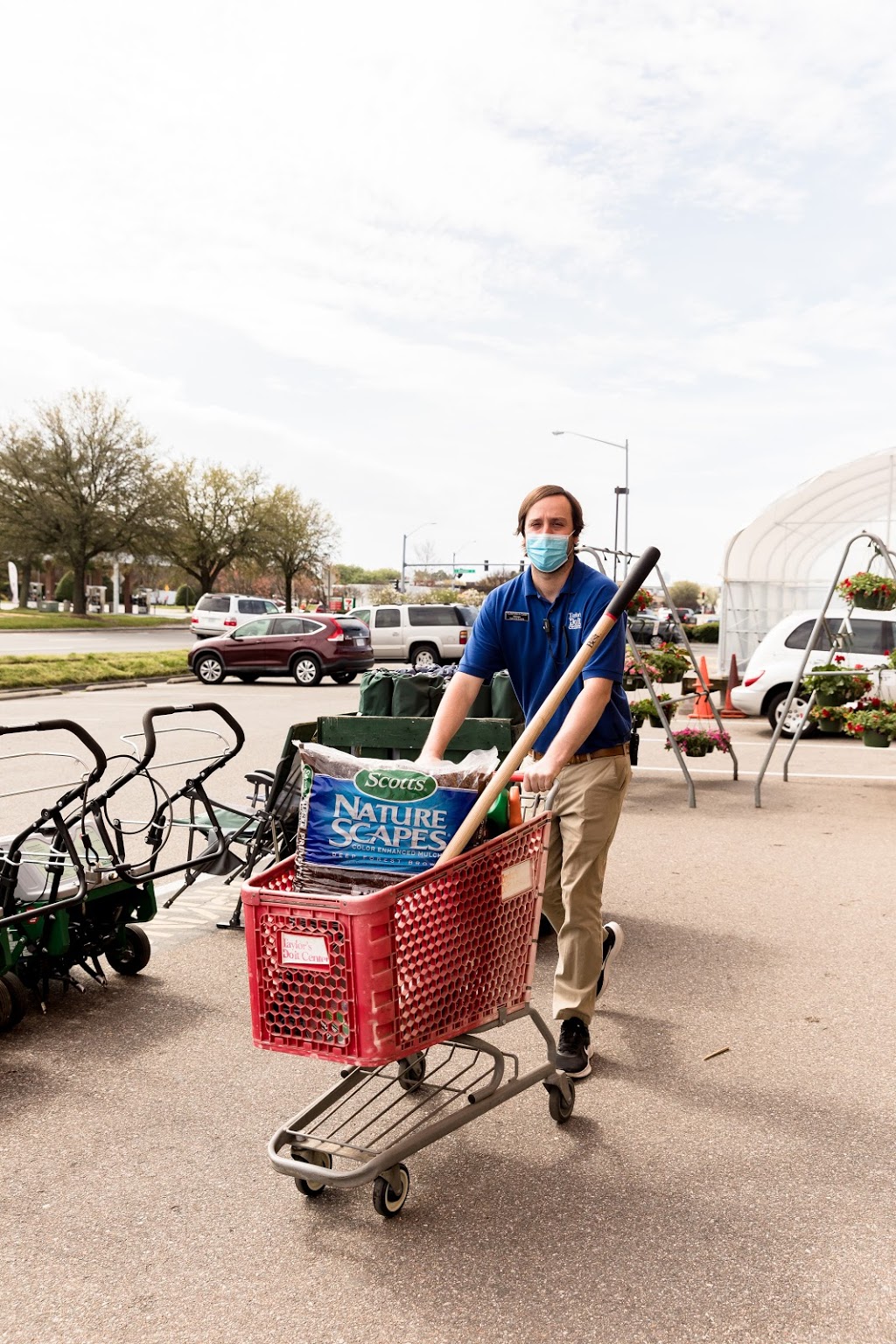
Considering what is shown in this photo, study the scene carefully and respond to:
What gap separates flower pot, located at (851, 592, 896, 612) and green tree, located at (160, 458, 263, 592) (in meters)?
59.1

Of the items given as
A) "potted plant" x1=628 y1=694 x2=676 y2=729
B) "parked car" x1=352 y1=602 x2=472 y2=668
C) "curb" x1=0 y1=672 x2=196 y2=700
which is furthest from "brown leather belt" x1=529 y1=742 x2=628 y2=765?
"parked car" x1=352 y1=602 x2=472 y2=668

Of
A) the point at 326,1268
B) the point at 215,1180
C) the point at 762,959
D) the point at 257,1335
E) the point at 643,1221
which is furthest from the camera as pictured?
the point at 762,959

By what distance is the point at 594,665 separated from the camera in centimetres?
391

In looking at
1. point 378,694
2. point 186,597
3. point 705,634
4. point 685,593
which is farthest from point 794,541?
point 685,593

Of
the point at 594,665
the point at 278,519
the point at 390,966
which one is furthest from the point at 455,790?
the point at 278,519

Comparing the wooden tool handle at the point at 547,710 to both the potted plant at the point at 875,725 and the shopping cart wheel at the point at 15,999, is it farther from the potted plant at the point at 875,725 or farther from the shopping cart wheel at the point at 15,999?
the potted plant at the point at 875,725

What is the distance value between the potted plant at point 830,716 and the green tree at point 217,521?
58777 mm

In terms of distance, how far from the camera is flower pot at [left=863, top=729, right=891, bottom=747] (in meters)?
10.2

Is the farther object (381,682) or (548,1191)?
(381,682)

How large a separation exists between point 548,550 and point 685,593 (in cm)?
14171

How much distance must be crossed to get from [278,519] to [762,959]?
6707 centimetres

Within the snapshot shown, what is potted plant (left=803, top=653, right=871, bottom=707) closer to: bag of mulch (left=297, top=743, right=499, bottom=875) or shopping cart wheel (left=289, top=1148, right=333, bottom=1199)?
bag of mulch (left=297, top=743, right=499, bottom=875)

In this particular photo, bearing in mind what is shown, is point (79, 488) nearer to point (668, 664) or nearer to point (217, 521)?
point (217, 521)

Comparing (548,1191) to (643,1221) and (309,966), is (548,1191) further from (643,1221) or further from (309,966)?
(309,966)
